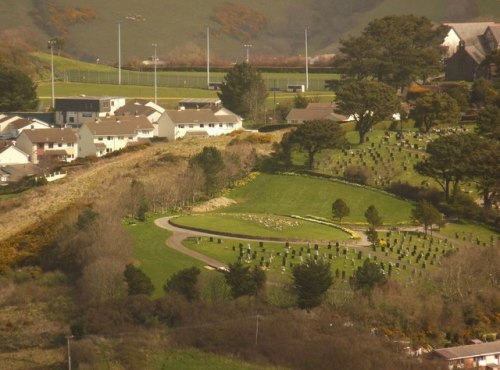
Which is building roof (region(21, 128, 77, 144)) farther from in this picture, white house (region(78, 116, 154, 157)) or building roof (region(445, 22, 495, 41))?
building roof (region(445, 22, 495, 41))

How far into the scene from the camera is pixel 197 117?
66.2m

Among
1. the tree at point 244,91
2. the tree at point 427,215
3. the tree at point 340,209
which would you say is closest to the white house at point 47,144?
the tree at point 244,91

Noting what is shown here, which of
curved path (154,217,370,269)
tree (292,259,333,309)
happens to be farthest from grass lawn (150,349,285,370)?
curved path (154,217,370,269)

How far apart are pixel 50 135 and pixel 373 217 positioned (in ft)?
78.6

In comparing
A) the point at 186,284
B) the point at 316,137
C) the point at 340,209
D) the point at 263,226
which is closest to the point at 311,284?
the point at 186,284

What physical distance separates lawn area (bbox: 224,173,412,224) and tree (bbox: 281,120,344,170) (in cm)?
142

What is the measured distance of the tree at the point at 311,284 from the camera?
36.8 m

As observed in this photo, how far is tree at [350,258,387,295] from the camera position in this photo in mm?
37622

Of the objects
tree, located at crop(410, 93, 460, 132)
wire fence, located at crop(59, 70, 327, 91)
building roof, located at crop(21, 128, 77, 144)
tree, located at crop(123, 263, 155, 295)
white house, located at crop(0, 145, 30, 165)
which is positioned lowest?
tree, located at crop(123, 263, 155, 295)

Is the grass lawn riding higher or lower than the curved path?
lower

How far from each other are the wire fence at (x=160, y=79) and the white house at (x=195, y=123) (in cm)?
1671

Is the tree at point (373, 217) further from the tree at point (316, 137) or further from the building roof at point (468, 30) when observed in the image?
the building roof at point (468, 30)

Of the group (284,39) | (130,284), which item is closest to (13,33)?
(284,39)

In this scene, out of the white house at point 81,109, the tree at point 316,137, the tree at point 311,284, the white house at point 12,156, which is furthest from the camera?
the white house at point 81,109
